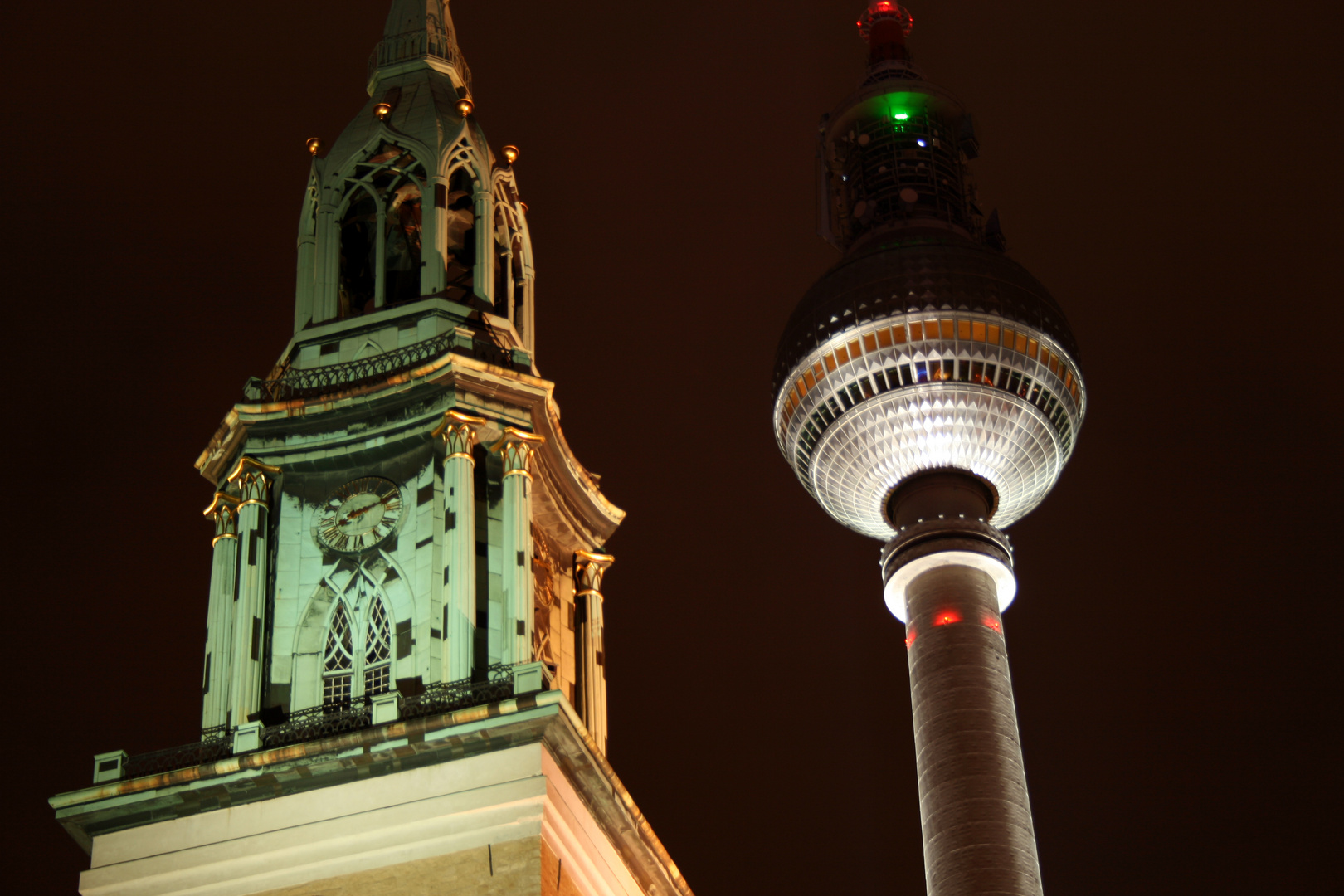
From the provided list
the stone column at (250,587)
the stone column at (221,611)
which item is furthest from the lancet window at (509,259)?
the stone column at (221,611)

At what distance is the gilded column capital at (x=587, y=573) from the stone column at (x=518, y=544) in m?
3.63

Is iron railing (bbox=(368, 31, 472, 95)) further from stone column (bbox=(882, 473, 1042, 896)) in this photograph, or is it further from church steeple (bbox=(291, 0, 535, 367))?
stone column (bbox=(882, 473, 1042, 896))

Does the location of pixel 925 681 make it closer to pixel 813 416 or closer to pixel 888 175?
pixel 813 416

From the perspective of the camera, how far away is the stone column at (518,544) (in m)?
55.2

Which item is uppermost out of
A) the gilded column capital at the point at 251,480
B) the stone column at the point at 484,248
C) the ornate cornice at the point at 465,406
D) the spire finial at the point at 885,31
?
the spire finial at the point at 885,31

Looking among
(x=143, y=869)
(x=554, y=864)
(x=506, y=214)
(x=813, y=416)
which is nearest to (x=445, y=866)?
(x=554, y=864)

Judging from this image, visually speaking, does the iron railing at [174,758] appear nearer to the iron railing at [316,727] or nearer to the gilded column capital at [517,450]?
the iron railing at [316,727]

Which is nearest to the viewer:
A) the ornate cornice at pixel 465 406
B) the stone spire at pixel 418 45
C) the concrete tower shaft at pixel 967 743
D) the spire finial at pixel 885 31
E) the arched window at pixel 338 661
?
the arched window at pixel 338 661

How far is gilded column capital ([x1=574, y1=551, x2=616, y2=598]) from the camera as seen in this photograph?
6297cm

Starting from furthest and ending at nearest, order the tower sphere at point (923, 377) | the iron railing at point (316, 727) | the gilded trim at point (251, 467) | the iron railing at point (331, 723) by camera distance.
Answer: the tower sphere at point (923, 377)
the gilded trim at point (251, 467)
the iron railing at point (316, 727)
the iron railing at point (331, 723)

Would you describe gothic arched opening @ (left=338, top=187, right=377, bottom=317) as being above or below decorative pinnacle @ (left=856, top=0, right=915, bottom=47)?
below

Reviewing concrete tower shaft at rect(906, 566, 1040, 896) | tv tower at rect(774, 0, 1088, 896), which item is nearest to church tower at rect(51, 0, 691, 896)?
concrete tower shaft at rect(906, 566, 1040, 896)

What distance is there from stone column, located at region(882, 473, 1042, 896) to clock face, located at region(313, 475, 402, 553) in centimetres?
2573

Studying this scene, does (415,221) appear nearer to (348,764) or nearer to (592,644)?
(592,644)
